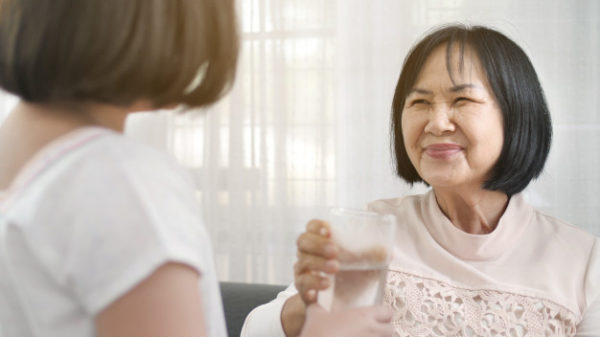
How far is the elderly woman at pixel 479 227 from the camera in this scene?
1.23 meters

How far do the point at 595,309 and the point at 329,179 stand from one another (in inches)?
69.1

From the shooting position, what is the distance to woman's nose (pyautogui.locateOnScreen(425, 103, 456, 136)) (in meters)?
1.25

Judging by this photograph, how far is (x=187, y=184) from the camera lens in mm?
589

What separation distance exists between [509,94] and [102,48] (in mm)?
993

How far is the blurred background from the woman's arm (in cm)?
216

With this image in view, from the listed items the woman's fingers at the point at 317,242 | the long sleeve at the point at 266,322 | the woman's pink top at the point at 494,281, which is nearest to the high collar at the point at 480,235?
the woman's pink top at the point at 494,281

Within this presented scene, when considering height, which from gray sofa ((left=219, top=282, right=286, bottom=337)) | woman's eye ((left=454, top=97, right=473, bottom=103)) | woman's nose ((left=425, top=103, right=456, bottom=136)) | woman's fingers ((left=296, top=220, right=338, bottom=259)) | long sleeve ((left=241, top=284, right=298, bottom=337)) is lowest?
gray sofa ((left=219, top=282, right=286, bottom=337))

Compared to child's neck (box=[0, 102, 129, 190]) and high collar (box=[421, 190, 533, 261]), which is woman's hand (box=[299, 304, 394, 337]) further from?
high collar (box=[421, 190, 533, 261])

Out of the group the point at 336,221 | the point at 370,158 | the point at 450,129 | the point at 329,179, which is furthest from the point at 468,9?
the point at 336,221

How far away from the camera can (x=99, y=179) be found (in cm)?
51

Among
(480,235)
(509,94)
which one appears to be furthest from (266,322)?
(509,94)

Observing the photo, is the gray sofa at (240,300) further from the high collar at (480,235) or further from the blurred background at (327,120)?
the blurred background at (327,120)

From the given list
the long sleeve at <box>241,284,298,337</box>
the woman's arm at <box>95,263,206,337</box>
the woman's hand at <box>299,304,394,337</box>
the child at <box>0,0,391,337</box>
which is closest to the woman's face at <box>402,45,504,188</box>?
the long sleeve at <box>241,284,298,337</box>

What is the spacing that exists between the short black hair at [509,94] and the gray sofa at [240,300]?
2.81 ft
